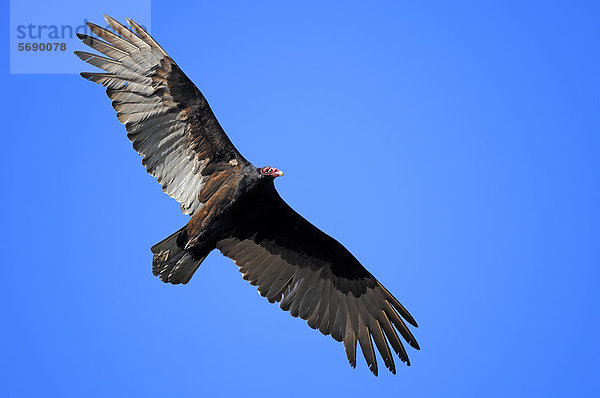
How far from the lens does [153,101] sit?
956 cm

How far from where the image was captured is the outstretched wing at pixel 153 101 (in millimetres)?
9477

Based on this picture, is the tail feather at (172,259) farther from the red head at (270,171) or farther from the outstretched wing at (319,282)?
the red head at (270,171)

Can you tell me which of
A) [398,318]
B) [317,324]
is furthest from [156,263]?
[398,318]

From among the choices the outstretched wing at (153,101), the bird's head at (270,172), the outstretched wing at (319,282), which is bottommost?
the outstretched wing at (319,282)

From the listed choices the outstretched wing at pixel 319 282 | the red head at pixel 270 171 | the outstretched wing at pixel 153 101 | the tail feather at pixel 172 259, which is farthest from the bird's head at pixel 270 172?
the tail feather at pixel 172 259

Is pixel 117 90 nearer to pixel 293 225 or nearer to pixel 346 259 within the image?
pixel 293 225

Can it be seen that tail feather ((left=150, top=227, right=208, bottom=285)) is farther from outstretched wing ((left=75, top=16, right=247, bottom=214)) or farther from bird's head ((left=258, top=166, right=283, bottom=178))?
bird's head ((left=258, top=166, right=283, bottom=178))

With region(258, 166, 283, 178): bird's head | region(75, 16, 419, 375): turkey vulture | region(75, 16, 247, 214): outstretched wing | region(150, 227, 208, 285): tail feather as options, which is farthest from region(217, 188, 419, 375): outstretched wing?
region(75, 16, 247, 214): outstretched wing

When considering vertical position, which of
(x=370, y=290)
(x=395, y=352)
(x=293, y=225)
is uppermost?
(x=293, y=225)

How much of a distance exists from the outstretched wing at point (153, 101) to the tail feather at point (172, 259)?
956 mm

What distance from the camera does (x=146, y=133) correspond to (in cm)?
963

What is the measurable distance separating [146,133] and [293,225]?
7.78 feet

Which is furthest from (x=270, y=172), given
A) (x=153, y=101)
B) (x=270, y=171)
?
(x=153, y=101)

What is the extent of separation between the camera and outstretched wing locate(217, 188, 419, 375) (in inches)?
412
